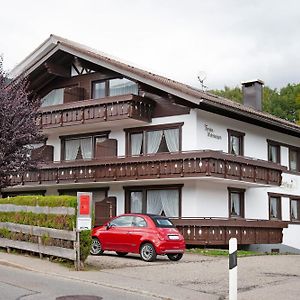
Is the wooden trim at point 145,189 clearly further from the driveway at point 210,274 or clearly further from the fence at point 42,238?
the fence at point 42,238

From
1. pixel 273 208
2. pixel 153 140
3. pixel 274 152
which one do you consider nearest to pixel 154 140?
pixel 153 140

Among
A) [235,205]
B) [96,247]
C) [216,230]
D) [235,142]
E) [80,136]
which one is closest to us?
[96,247]

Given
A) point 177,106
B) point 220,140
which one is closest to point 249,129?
point 220,140

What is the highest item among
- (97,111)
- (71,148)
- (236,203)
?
(97,111)

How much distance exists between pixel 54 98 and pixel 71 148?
3.12m

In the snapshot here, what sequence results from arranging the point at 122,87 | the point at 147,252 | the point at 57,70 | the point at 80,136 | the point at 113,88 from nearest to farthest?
the point at 147,252 → the point at 122,87 → the point at 113,88 → the point at 80,136 → the point at 57,70

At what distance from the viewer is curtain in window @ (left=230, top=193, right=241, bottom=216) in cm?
2865

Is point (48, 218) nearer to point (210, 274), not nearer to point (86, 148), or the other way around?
point (210, 274)

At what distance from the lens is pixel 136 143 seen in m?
28.5

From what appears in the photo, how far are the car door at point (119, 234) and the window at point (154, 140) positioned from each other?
7.58m

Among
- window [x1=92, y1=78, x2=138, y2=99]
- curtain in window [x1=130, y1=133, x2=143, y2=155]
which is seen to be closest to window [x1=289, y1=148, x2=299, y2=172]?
curtain in window [x1=130, y1=133, x2=143, y2=155]

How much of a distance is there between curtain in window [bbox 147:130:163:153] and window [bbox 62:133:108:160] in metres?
2.67

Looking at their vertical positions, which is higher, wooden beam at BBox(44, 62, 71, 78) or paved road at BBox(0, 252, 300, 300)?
wooden beam at BBox(44, 62, 71, 78)

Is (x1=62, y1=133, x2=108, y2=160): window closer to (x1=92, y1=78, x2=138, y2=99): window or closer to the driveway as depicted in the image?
(x1=92, y1=78, x2=138, y2=99): window
